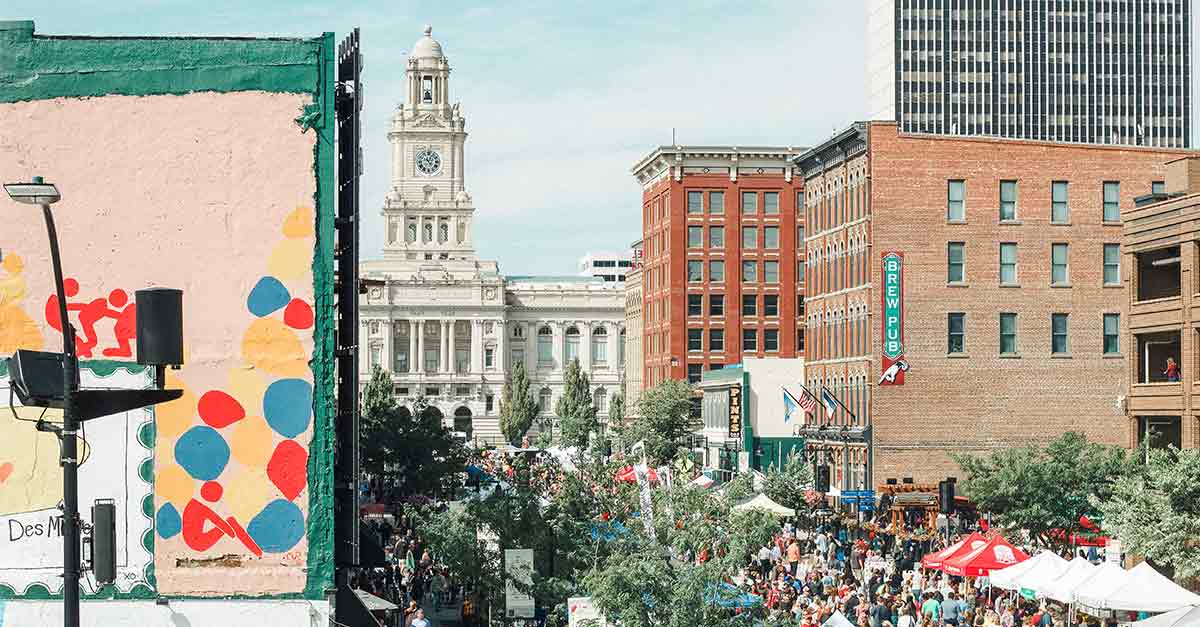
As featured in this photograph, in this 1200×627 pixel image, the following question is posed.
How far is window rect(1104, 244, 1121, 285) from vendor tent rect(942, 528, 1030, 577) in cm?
3422

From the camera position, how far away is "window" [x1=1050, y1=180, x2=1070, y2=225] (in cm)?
6781

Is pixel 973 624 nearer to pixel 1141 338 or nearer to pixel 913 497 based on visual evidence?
pixel 1141 338

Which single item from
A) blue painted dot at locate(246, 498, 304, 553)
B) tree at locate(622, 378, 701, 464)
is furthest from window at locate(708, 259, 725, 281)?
blue painted dot at locate(246, 498, 304, 553)

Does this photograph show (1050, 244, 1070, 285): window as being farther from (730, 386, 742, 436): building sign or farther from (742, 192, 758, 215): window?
(742, 192, 758, 215): window

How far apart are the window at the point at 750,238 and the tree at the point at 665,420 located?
34.0ft

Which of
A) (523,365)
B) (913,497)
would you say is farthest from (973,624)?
(523,365)

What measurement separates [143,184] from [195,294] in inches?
62.0

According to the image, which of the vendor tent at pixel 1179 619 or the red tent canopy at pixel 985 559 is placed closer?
the vendor tent at pixel 1179 619

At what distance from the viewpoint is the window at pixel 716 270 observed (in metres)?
109

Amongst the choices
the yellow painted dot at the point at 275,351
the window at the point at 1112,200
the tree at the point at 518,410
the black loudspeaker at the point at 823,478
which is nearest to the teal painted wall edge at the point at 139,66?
the yellow painted dot at the point at 275,351

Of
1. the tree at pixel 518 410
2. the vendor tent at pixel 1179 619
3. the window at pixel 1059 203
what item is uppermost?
the window at pixel 1059 203

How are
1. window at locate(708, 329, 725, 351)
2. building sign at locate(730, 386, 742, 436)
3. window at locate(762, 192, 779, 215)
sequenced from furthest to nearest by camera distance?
window at locate(708, 329, 725, 351)
window at locate(762, 192, 779, 215)
building sign at locate(730, 386, 742, 436)

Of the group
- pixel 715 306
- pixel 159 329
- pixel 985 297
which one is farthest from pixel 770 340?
pixel 159 329

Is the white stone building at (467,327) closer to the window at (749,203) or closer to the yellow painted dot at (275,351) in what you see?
the window at (749,203)
